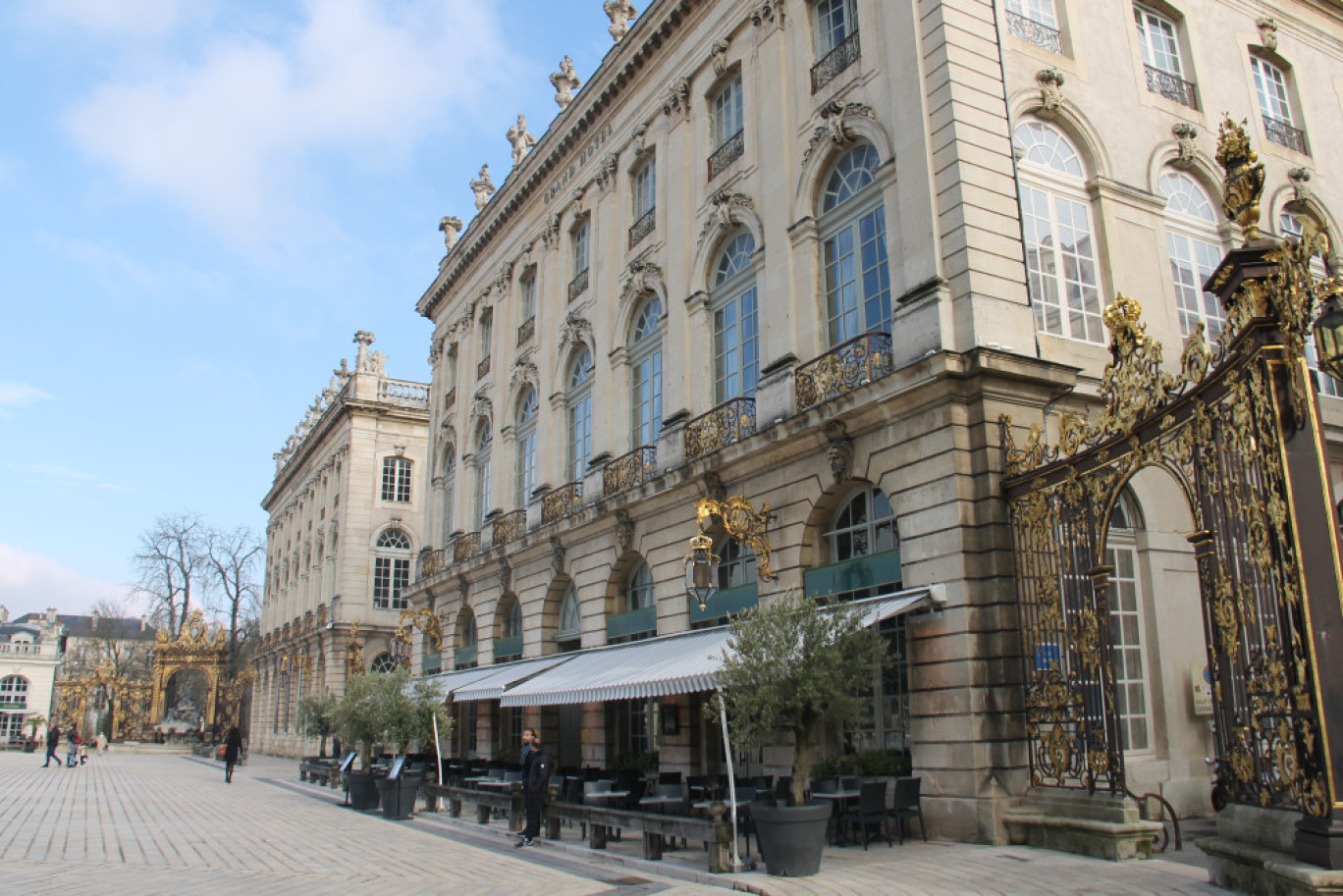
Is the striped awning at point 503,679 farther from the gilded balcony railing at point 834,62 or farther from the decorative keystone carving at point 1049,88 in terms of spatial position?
the decorative keystone carving at point 1049,88

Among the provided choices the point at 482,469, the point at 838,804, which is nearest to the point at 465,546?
the point at 482,469

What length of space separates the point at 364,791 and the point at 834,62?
49.7 ft

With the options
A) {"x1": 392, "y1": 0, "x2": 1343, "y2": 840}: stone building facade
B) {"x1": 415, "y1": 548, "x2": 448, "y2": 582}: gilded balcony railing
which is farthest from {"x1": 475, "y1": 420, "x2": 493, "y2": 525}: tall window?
{"x1": 392, "y1": 0, "x2": 1343, "y2": 840}: stone building facade

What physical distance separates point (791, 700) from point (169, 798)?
57.7 ft

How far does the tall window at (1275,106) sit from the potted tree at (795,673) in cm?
1368

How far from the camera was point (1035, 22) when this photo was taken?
52.4ft

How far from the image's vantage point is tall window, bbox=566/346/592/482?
24.0 meters

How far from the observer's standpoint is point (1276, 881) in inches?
287

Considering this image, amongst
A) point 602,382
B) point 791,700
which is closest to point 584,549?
point 602,382

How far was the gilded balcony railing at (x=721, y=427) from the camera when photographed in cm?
1727

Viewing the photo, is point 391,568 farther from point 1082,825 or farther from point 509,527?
point 1082,825

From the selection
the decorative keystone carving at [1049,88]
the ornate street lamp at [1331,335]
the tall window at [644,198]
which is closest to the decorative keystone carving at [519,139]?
the tall window at [644,198]

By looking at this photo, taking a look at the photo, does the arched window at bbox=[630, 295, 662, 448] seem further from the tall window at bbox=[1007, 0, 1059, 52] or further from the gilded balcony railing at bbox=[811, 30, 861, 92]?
the tall window at bbox=[1007, 0, 1059, 52]

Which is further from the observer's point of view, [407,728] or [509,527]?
[509,527]
